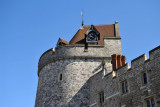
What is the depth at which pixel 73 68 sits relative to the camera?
2100cm

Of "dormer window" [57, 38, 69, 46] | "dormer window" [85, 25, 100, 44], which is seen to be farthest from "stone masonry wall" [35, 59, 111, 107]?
"dormer window" [57, 38, 69, 46]

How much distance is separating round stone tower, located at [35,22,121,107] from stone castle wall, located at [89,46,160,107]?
4.64 ft

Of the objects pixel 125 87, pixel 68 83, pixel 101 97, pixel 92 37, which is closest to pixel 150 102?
pixel 125 87

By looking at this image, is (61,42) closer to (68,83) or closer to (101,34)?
(101,34)

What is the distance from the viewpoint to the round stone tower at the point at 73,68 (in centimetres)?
1998

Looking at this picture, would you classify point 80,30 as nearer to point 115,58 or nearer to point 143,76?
point 115,58

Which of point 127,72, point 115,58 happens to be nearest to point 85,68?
point 115,58

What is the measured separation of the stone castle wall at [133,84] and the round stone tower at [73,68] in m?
1.42

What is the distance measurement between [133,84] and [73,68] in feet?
22.3

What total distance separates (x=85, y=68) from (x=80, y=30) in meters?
6.08

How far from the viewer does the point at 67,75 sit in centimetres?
2075

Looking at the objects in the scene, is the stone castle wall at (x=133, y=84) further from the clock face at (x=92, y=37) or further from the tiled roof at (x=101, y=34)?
the tiled roof at (x=101, y=34)

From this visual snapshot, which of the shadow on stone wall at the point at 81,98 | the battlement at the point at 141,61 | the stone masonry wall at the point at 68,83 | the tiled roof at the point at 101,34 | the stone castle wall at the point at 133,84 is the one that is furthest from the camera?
the tiled roof at the point at 101,34

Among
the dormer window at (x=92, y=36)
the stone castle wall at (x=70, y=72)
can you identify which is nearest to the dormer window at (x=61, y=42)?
the stone castle wall at (x=70, y=72)
